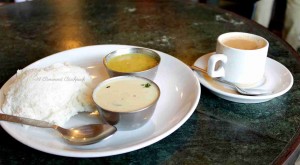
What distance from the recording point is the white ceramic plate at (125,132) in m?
0.66

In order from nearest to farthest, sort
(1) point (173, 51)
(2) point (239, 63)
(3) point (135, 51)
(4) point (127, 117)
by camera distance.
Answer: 1. (4) point (127, 117)
2. (2) point (239, 63)
3. (3) point (135, 51)
4. (1) point (173, 51)

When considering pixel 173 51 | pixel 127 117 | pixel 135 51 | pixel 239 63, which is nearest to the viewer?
pixel 127 117

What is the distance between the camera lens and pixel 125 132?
2.45 feet

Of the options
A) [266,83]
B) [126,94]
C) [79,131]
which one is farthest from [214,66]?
[79,131]

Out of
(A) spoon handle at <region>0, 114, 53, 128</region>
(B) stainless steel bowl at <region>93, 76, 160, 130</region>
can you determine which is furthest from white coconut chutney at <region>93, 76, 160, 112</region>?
(A) spoon handle at <region>0, 114, 53, 128</region>

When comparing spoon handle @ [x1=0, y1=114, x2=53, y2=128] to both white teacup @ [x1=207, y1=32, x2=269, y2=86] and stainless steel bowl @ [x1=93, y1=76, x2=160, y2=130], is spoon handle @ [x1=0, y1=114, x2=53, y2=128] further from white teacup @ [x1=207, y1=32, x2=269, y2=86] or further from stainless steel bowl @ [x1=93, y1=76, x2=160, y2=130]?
white teacup @ [x1=207, y1=32, x2=269, y2=86]

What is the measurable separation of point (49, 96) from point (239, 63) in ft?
1.66

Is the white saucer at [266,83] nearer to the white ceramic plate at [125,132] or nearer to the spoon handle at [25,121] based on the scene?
the white ceramic plate at [125,132]

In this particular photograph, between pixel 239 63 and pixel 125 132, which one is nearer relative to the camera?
pixel 125 132

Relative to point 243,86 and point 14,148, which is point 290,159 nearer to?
point 243,86

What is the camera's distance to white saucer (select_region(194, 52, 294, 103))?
0.84 meters

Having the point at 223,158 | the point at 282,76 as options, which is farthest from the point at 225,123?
the point at 282,76

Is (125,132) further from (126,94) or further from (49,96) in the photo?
(49,96)

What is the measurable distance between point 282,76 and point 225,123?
278mm
